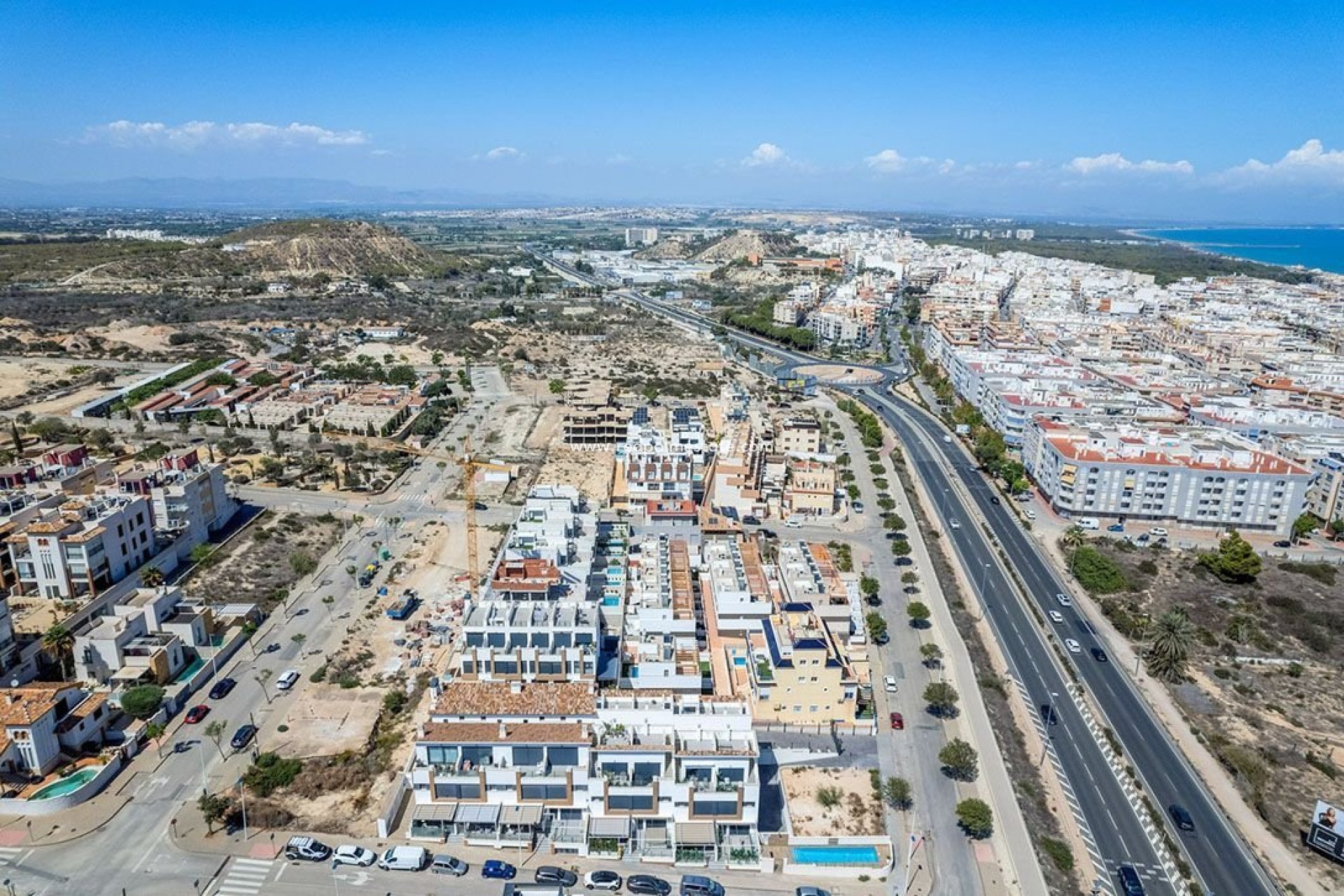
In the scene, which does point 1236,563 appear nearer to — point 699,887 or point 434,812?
point 699,887

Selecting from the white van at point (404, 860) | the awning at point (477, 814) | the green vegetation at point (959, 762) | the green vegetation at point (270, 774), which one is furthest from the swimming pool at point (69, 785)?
the green vegetation at point (959, 762)

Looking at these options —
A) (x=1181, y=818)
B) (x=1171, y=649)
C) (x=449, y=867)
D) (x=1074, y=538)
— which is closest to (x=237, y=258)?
(x=1074, y=538)

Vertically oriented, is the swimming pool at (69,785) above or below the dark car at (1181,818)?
above

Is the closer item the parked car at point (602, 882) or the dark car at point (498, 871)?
the parked car at point (602, 882)

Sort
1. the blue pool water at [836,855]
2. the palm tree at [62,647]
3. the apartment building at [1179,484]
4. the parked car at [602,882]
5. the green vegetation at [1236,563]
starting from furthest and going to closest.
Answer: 1. the apartment building at [1179,484]
2. the green vegetation at [1236,563]
3. the palm tree at [62,647]
4. the blue pool water at [836,855]
5. the parked car at [602,882]

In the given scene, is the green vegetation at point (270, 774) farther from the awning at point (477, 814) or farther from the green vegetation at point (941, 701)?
the green vegetation at point (941, 701)

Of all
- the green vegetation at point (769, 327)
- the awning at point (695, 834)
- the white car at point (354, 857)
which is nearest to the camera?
the white car at point (354, 857)

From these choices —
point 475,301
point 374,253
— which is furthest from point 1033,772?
point 374,253
